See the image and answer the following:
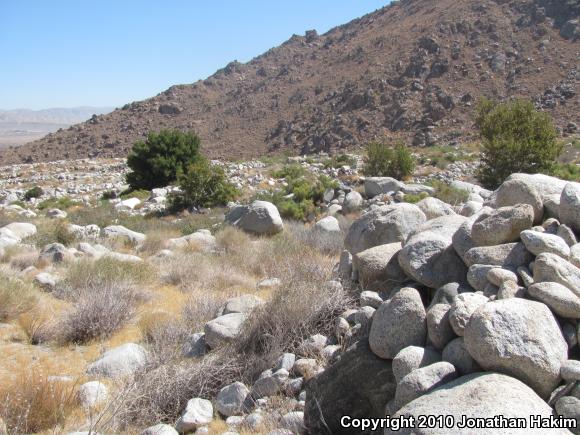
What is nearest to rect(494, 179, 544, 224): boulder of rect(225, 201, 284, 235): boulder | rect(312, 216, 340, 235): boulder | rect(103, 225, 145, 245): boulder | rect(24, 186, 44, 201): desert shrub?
rect(312, 216, 340, 235): boulder

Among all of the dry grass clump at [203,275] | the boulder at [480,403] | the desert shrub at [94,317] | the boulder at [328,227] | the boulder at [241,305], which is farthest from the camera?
the boulder at [328,227]

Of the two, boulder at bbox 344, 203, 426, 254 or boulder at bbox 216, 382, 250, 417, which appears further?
boulder at bbox 344, 203, 426, 254

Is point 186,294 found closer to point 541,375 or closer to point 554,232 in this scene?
point 554,232

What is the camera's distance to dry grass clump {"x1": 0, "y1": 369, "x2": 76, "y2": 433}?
3.78 m

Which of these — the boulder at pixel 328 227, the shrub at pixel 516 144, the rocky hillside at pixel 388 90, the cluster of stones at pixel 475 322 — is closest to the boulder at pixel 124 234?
the boulder at pixel 328 227

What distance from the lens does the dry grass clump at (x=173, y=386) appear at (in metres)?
4.15

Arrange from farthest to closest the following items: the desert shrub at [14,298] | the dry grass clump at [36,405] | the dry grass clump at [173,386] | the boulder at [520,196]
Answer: the desert shrub at [14,298], the boulder at [520,196], the dry grass clump at [173,386], the dry grass clump at [36,405]

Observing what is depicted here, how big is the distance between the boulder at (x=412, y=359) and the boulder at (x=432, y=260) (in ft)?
3.22

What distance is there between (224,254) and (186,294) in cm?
221

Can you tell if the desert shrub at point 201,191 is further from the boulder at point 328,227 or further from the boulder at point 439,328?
the boulder at point 439,328

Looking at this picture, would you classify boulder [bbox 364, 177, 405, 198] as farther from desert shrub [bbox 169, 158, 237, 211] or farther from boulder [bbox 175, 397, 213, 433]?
boulder [bbox 175, 397, 213, 433]

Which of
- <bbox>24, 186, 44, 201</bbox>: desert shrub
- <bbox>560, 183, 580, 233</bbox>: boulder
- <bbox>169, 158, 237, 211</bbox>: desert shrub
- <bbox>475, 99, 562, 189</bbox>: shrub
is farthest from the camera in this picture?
<bbox>24, 186, 44, 201</bbox>: desert shrub

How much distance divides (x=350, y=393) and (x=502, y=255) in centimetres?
144

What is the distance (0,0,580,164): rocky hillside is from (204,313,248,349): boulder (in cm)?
3281
